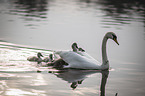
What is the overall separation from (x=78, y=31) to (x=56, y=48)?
20.5 ft

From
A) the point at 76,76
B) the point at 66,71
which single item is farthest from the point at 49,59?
the point at 76,76

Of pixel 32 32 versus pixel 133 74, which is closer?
pixel 133 74

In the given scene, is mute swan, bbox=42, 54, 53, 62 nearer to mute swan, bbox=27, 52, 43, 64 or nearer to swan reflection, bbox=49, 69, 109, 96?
mute swan, bbox=27, 52, 43, 64

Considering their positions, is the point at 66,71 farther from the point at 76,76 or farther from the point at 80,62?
the point at 76,76

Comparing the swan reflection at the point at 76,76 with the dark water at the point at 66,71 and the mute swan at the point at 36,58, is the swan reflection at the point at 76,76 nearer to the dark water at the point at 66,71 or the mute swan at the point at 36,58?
the dark water at the point at 66,71

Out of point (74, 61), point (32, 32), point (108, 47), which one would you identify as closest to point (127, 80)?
point (74, 61)

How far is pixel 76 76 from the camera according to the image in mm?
10742

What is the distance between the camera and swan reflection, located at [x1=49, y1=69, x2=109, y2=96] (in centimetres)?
989

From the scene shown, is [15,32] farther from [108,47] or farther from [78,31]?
[108,47]

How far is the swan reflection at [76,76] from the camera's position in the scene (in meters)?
9.89

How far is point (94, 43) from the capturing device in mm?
16812

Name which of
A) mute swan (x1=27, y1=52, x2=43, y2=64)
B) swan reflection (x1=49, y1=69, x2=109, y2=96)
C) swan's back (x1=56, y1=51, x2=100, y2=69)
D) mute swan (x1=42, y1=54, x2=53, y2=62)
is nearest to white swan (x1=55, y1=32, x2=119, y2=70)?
swan's back (x1=56, y1=51, x2=100, y2=69)

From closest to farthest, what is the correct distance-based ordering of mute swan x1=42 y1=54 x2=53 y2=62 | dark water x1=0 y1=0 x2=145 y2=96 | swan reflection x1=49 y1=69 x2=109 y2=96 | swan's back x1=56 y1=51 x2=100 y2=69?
dark water x1=0 y1=0 x2=145 y2=96 < swan reflection x1=49 y1=69 x2=109 y2=96 < swan's back x1=56 y1=51 x2=100 y2=69 < mute swan x1=42 y1=54 x2=53 y2=62

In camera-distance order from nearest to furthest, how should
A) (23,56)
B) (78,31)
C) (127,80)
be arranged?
(127,80)
(23,56)
(78,31)
